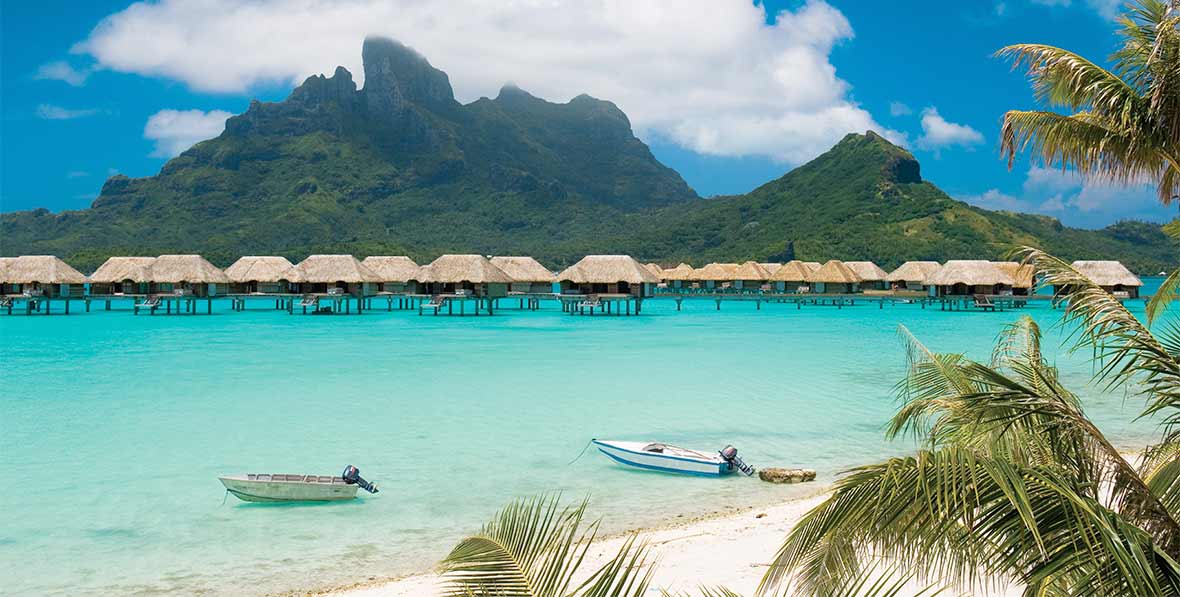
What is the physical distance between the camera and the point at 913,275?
2362 inches

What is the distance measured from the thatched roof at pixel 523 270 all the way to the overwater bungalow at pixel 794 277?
19.7m

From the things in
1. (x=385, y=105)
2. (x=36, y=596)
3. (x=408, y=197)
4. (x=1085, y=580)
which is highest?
(x=385, y=105)

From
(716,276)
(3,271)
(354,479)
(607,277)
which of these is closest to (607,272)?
(607,277)

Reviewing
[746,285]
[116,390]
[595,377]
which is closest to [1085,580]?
[595,377]

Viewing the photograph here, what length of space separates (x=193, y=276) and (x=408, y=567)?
151 ft

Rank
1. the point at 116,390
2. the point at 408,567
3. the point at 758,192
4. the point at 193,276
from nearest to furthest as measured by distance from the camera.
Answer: the point at 408,567 < the point at 116,390 < the point at 193,276 < the point at 758,192

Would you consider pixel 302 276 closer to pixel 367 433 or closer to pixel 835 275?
pixel 835 275

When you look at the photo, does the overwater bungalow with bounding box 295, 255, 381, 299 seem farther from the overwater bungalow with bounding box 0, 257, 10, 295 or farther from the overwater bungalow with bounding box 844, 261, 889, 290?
the overwater bungalow with bounding box 844, 261, 889, 290

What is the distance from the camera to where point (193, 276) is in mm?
48625

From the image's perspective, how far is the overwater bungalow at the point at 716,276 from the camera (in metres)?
67.6

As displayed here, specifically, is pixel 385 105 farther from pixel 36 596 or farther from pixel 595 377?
pixel 36 596

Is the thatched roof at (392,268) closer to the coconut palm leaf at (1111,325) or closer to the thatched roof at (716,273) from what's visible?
the thatched roof at (716,273)

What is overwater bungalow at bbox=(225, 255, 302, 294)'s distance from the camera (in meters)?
49.6

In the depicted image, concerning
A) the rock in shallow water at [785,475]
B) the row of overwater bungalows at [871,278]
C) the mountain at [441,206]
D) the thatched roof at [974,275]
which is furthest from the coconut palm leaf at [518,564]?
the mountain at [441,206]
